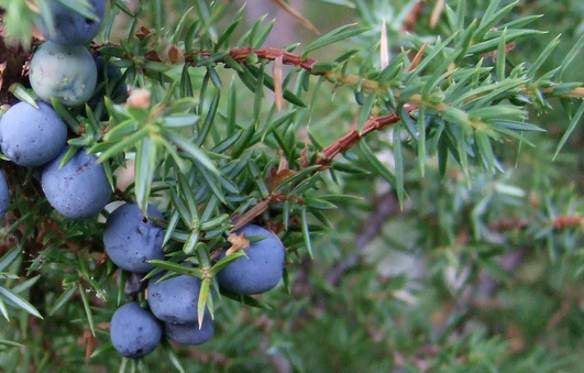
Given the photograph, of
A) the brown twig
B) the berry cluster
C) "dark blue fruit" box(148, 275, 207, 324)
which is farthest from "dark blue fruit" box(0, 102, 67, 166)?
the brown twig

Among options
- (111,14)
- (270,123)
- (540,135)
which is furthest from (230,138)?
(540,135)

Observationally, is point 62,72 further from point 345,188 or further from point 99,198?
point 345,188

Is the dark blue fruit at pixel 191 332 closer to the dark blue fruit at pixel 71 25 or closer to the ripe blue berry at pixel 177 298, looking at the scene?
the ripe blue berry at pixel 177 298

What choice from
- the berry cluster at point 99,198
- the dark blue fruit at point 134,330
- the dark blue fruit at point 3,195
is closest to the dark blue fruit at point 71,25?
the berry cluster at point 99,198

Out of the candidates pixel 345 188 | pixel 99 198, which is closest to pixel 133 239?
pixel 99 198

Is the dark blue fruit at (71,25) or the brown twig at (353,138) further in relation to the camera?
the brown twig at (353,138)
